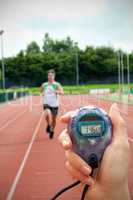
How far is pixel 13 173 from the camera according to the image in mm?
10141

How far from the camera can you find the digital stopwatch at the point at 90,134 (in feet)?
9.70

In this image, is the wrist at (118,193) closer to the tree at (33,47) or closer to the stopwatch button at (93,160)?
the stopwatch button at (93,160)

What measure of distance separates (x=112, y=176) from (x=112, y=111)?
39cm

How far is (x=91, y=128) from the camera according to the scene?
2.93 metres

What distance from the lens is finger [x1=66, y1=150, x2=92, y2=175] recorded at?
2.98 metres

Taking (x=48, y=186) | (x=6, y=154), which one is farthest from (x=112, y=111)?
(x=6, y=154)

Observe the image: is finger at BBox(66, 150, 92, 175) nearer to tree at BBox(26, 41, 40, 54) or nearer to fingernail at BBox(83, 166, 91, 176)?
fingernail at BBox(83, 166, 91, 176)

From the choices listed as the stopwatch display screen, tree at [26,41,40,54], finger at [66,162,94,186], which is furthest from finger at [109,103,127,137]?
tree at [26,41,40,54]

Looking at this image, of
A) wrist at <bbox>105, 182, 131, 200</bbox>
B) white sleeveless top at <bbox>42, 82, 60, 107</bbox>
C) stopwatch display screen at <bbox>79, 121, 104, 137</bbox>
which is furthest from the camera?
white sleeveless top at <bbox>42, 82, 60, 107</bbox>

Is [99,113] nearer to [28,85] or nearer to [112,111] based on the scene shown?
[112,111]

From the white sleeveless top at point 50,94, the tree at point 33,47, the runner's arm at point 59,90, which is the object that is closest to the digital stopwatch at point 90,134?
the runner's arm at point 59,90

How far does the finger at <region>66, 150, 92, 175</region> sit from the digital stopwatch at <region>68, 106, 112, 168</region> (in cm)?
2

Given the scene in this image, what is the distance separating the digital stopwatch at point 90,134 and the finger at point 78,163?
0.8 inches

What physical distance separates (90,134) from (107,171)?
25cm
